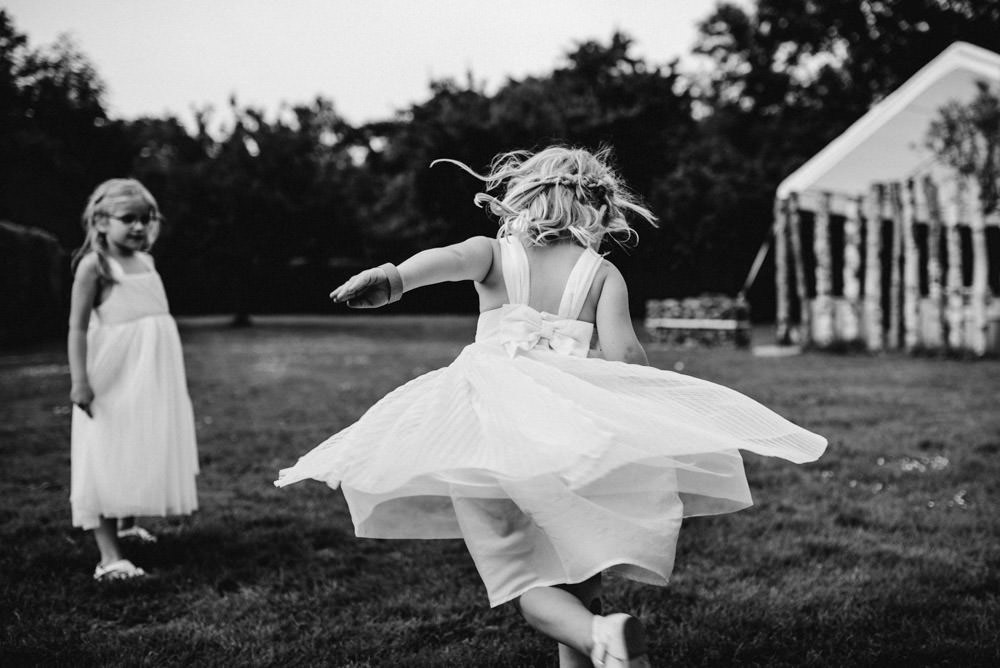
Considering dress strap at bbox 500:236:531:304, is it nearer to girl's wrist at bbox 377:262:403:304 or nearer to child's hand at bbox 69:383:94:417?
girl's wrist at bbox 377:262:403:304

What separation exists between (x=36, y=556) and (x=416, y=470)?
2.84 meters

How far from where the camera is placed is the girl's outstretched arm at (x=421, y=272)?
223 centimetres

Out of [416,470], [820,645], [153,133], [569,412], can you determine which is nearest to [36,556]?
[416,470]

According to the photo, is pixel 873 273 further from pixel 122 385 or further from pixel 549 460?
pixel 549 460

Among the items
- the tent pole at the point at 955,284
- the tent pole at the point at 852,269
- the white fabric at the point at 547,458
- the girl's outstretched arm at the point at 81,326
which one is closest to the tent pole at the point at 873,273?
the tent pole at the point at 852,269

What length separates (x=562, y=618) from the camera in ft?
6.79

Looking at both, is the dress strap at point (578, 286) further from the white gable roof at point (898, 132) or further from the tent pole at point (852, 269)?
the tent pole at point (852, 269)

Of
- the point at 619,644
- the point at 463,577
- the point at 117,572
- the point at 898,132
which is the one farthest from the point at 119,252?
the point at 898,132

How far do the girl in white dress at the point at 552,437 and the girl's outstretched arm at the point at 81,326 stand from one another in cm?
209

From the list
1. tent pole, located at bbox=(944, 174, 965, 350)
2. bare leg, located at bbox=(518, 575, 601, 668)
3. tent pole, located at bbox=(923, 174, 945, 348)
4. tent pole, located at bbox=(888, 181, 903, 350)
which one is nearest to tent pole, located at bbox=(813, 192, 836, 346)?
tent pole, located at bbox=(888, 181, 903, 350)

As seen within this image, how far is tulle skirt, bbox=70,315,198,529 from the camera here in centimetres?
382

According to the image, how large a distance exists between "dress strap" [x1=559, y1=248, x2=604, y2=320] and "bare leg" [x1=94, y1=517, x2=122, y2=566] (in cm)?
264

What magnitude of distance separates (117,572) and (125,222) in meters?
1.69

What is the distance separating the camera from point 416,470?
6.80ft
